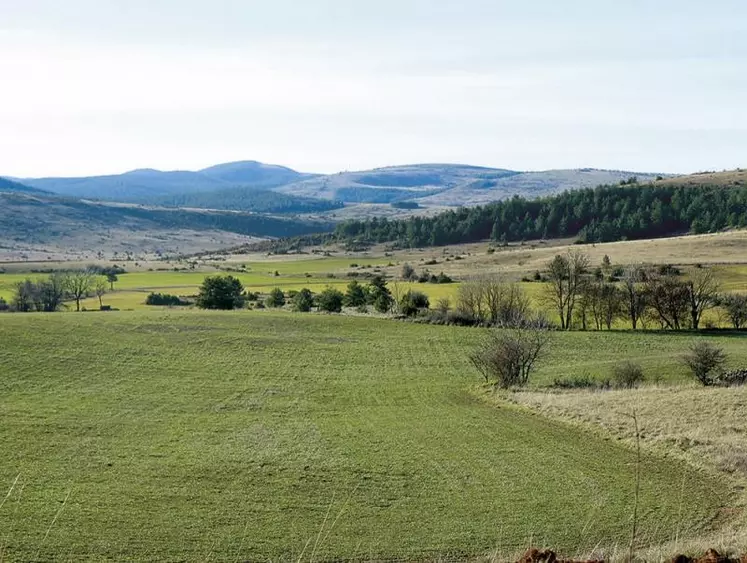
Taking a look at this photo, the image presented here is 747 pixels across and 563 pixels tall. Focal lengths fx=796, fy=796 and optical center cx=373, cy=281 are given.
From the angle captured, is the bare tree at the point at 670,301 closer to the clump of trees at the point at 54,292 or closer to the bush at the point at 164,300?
the bush at the point at 164,300

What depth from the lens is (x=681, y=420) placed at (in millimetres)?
33312

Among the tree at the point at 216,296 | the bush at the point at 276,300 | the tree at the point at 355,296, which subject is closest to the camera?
the tree at the point at 355,296

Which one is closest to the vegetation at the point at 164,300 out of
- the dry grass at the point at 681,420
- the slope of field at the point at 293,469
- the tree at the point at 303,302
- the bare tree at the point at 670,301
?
the tree at the point at 303,302

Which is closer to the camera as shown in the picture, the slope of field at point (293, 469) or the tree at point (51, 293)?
the slope of field at point (293, 469)

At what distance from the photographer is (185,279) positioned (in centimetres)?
11975

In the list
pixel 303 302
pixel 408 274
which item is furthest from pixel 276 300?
pixel 408 274

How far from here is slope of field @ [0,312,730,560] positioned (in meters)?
20.5

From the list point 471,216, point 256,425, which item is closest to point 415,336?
point 256,425

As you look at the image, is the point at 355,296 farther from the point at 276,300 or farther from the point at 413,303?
the point at 276,300

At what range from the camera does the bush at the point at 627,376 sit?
156 ft

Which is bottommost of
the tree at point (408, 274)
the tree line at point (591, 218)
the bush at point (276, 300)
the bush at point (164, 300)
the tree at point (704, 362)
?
the bush at point (164, 300)

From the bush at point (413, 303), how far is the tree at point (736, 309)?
1084 inches

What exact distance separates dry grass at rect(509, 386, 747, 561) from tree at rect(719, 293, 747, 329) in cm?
3061

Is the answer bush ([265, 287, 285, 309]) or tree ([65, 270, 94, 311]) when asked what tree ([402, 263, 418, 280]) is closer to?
bush ([265, 287, 285, 309])
